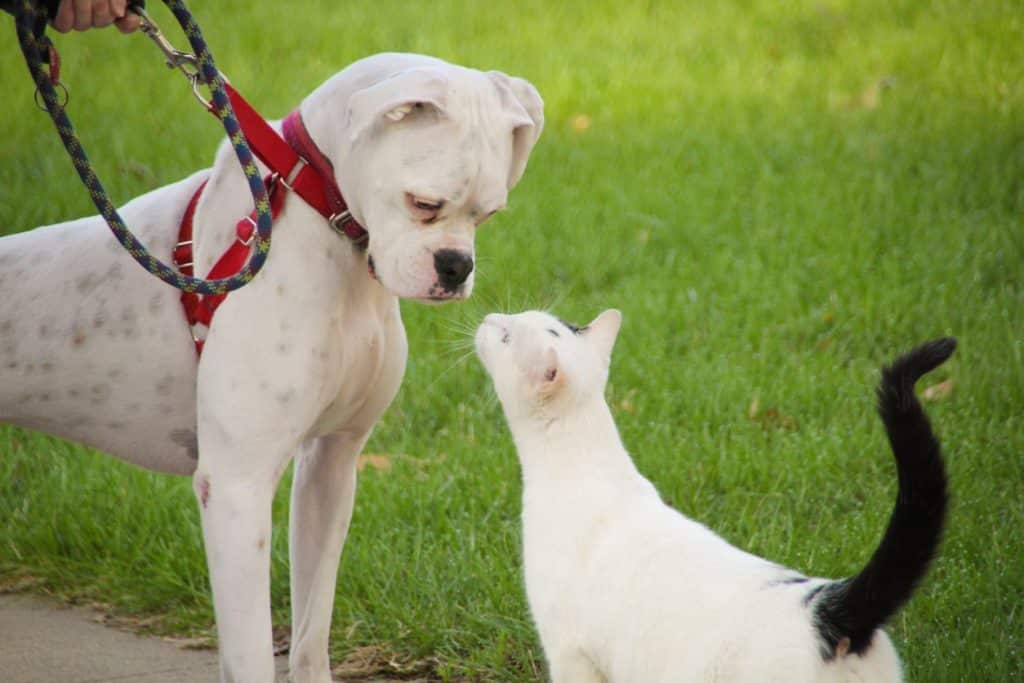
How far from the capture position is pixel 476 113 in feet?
10.9

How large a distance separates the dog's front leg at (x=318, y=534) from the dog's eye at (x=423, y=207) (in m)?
0.83

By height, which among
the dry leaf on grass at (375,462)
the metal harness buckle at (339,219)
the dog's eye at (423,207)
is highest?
the dog's eye at (423,207)

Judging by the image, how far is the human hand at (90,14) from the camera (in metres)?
3.35

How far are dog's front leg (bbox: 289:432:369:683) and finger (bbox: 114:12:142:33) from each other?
3.95 ft

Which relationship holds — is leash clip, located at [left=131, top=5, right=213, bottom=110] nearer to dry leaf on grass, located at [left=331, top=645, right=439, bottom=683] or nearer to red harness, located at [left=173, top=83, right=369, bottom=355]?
red harness, located at [left=173, top=83, right=369, bottom=355]

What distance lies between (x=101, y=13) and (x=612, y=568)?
183cm

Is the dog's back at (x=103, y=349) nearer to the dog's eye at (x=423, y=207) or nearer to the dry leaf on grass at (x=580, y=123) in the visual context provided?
the dog's eye at (x=423, y=207)

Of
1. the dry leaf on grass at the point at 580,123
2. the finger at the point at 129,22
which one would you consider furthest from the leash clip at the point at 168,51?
the dry leaf on grass at the point at 580,123

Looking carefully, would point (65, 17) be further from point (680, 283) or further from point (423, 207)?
point (680, 283)

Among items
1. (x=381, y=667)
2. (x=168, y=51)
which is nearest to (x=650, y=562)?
(x=381, y=667)

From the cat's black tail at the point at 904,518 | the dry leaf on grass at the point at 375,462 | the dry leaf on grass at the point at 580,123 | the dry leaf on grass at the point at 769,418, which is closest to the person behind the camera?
the cat's black tail at the point at 904,518

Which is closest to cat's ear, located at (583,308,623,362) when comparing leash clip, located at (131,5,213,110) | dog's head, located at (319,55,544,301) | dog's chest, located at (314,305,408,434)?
dog's head, located at (319,55,544,301)

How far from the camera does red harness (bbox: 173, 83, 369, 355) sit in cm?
342

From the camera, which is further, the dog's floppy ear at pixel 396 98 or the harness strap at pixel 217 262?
the harness strap at pixel 217 262
